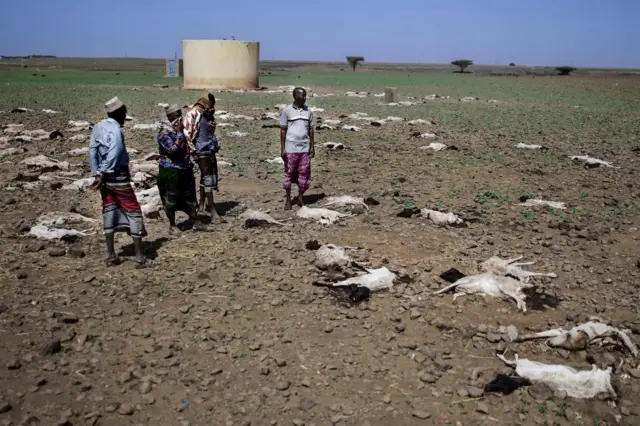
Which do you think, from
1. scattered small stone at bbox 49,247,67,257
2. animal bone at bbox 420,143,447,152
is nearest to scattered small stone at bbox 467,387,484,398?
scattered small stone at bbox 49,247,67,257

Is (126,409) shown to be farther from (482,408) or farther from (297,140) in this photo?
(297,140)

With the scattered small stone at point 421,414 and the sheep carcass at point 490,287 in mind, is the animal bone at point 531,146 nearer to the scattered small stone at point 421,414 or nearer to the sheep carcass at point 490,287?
the sheep carcass at point 490,287

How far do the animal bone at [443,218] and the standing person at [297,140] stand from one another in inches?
64.5

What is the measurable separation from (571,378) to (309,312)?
1.96m

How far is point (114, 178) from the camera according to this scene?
16.0ft

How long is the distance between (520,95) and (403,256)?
22.7 meters

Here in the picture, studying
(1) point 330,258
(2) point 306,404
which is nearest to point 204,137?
(1) point 330,258

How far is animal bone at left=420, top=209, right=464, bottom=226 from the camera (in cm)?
652

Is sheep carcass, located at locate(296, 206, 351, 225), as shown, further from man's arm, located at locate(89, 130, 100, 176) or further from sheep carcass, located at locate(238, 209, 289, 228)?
man's arm, located at locate(89, 130, 100, 176)

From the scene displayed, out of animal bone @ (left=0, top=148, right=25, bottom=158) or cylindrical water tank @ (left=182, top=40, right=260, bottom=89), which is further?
cylindrical water tank @ (left=182, top=40, right=260, bottom=89)

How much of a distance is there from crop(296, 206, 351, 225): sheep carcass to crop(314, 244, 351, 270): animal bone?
107 centimetres

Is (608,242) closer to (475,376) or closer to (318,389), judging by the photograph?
(475,376)

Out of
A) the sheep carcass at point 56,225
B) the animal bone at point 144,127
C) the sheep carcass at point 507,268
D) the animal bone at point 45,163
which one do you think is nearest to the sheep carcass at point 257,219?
the sheep carcass at point 56,225

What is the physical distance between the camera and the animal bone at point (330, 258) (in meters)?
5.19
